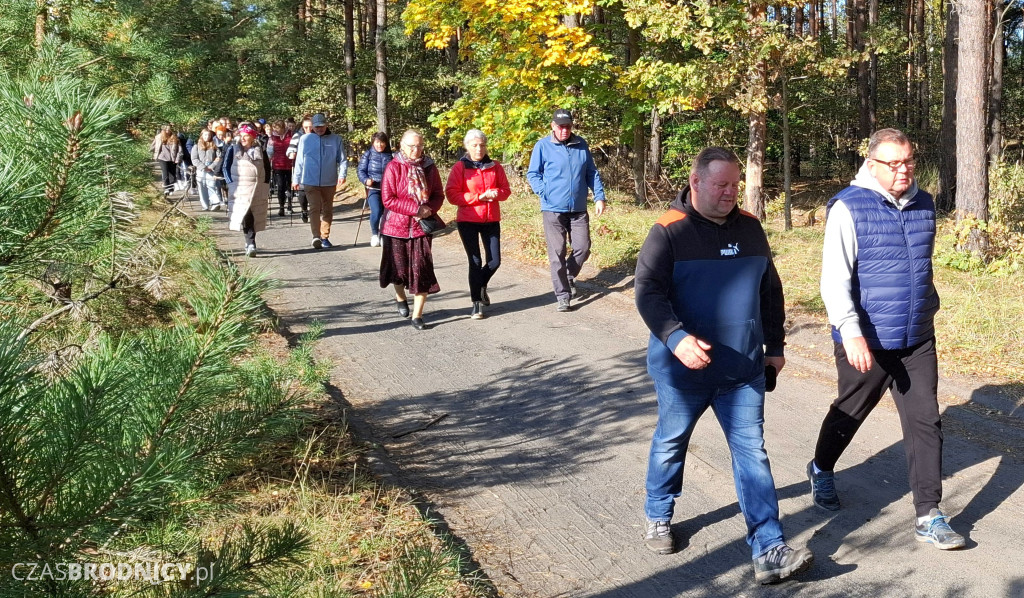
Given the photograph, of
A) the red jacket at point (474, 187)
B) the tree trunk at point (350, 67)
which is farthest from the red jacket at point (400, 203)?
the tree trunk at point (350, 67)

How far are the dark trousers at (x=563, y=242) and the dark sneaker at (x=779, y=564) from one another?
5.98 meters

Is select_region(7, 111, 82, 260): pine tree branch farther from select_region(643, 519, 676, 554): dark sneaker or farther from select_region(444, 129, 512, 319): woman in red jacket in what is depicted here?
select_region(444, 129, 512, 319): woman in red jacket

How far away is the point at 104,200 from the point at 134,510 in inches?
26.2

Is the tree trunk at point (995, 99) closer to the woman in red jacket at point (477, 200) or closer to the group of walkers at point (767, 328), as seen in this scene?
the woman in red jacket at point (477, 200)

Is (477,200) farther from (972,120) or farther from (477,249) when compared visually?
(972,120)

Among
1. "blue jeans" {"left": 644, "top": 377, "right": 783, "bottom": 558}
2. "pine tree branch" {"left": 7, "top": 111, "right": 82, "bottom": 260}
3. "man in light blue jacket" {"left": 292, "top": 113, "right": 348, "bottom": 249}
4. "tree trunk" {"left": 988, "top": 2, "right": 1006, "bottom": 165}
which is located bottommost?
"blue jeans" {"left": 644, "top": 377, "right": 783, "bottom": 558}

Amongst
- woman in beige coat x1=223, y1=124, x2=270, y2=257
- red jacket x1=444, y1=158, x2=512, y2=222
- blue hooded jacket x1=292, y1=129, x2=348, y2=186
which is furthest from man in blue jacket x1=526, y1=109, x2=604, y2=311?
blue hooded jacket x1=292, y1=129, x2=348, y2=186

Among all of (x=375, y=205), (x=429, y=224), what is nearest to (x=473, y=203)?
(x=429, y=224)

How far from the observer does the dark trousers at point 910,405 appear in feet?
15.1

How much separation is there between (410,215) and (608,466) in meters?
4.37

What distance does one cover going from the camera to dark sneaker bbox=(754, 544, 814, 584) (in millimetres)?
4141

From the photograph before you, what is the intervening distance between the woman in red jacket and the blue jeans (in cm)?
538

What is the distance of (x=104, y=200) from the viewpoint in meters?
1.83

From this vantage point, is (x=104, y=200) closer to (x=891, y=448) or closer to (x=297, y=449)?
(x=297, y=449)
